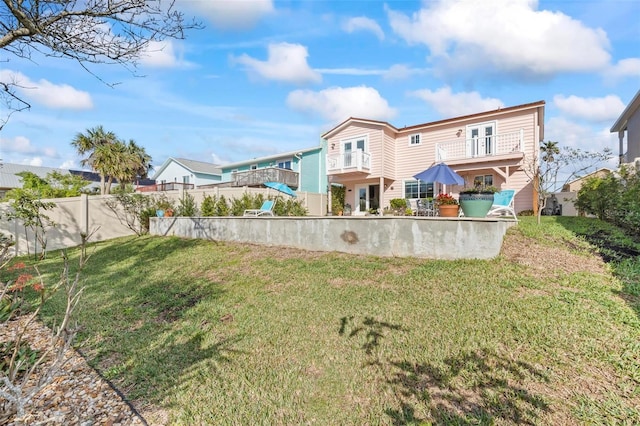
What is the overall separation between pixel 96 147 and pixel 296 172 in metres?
15.9

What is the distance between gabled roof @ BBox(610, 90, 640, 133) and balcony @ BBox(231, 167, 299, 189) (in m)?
18.5

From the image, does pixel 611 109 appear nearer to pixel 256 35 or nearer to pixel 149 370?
pixel 256 35

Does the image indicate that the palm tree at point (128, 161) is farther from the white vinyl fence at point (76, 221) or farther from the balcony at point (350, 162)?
the balcony at point (350, 162)

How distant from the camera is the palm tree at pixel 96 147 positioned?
22578 mm

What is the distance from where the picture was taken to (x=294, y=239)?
8180 millimetres

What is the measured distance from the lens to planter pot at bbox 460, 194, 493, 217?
6586mm

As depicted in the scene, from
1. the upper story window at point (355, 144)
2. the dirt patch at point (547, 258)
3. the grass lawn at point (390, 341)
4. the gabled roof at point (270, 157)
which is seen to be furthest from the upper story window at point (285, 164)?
the dirt patch at point (547, 258)

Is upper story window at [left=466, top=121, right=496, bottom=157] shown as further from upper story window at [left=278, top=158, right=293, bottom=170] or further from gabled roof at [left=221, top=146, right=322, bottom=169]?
upper story window at [left=278, top=158, right=293, bottom=170]

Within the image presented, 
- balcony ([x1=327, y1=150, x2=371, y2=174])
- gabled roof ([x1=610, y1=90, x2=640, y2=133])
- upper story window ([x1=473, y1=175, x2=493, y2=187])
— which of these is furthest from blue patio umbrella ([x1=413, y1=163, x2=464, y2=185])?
gabled roof ([x1=610, y1=90, x2=640, y2=133])

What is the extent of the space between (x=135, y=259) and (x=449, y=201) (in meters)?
9.33

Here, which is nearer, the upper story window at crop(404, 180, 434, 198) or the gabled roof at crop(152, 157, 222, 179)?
the upper story window at crop(404, 180, 434, 198)

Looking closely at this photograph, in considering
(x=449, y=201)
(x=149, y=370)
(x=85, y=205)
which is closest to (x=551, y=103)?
(x=449, y=201)

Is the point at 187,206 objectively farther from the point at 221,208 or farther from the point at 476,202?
the point at 476,202

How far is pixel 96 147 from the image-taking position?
22969mm
